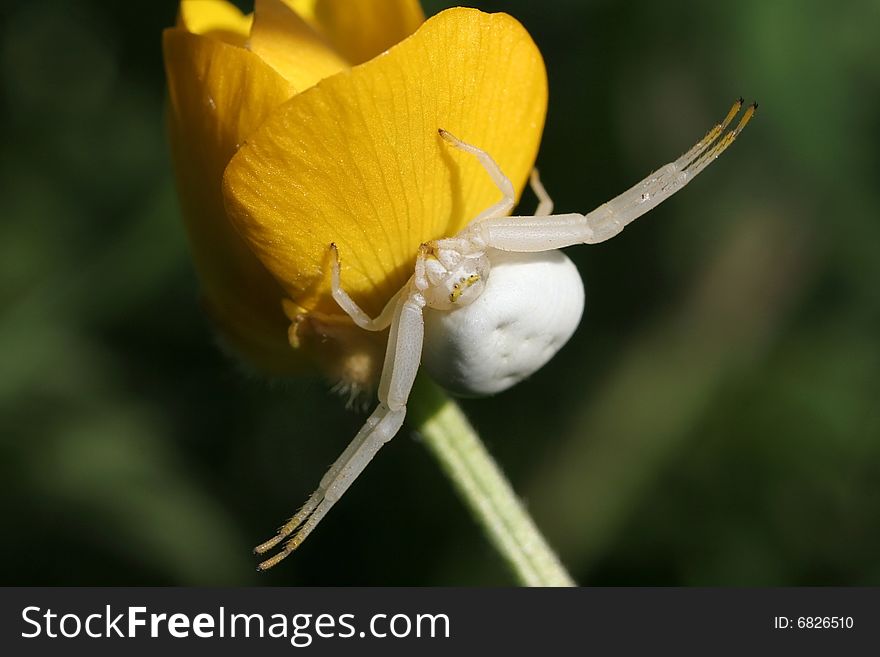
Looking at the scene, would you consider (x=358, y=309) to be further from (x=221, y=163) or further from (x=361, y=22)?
(x=361, y=22)

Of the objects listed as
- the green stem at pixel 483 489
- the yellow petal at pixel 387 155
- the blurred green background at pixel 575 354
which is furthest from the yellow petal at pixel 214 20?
the blurred green background at pixel 575 354

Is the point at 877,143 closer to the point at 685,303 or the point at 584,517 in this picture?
the point at 685,303

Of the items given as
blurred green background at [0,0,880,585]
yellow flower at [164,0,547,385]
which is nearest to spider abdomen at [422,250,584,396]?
yellow flower at [164,0,547,385]

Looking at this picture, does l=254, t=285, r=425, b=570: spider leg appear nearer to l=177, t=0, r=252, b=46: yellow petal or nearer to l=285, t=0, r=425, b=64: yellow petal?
l=285, t=0, r=425, b=64: yellow petal

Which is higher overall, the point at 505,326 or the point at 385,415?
the point at 505,326

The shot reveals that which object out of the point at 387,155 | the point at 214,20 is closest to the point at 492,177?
the point at 387,155
